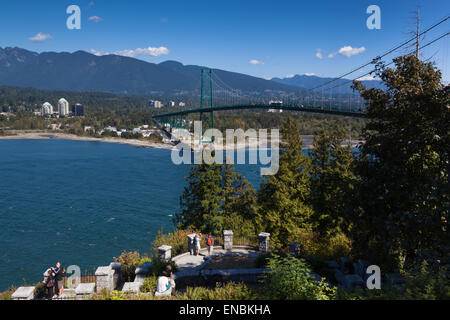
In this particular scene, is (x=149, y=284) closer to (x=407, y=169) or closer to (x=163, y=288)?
(x=163, y=288)

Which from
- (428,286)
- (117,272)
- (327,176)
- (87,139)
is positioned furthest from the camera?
(87,139)

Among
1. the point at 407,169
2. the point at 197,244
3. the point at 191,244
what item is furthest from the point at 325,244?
the point at 407,169

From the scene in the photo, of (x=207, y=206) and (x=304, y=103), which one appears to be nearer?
(x=207, y=206)

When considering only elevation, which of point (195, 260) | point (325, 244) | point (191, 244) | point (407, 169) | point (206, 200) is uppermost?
point (407, 169)

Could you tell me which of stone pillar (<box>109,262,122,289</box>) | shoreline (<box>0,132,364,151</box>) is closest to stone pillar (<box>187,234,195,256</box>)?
stone pillar (<box>109,262,122,289</box>)
